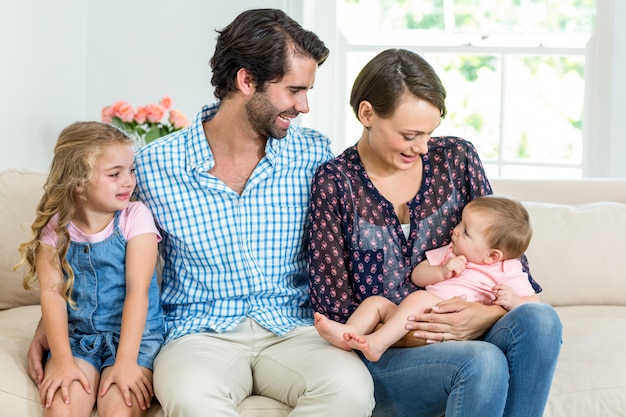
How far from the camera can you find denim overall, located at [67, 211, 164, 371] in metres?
2.12

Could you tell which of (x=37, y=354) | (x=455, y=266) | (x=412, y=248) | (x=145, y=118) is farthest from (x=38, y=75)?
(x=455, y=266)

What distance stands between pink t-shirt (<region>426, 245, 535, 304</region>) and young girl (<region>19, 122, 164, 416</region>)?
28.8 inches

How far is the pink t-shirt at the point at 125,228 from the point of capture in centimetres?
213

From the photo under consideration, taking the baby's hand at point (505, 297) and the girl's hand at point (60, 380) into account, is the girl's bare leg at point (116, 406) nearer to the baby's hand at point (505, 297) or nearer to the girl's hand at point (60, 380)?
the girl's hand at point (60, 380)

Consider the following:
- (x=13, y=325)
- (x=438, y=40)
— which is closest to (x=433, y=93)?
(x=13, y=325)

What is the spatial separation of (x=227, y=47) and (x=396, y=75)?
0.47 meters

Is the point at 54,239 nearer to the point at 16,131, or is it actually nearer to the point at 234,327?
the point at 234,327

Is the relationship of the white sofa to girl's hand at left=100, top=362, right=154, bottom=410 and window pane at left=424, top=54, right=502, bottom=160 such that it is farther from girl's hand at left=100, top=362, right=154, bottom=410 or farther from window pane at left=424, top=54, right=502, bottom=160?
window pane at left=424, top=54, right=502, bottom=160

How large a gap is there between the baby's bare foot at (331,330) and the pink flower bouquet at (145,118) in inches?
69.1

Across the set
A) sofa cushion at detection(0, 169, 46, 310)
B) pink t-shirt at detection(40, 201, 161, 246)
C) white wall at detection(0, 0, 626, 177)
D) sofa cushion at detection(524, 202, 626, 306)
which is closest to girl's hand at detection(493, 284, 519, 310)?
sofa cushion at detection(524, 202, 626, 306)

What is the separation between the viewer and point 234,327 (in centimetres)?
221


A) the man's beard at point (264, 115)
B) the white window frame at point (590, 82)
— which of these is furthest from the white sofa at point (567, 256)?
the white window frame at point (590, 82)

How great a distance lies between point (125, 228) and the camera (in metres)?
2.16

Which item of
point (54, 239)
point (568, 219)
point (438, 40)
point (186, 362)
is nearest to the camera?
point (186, 362)
